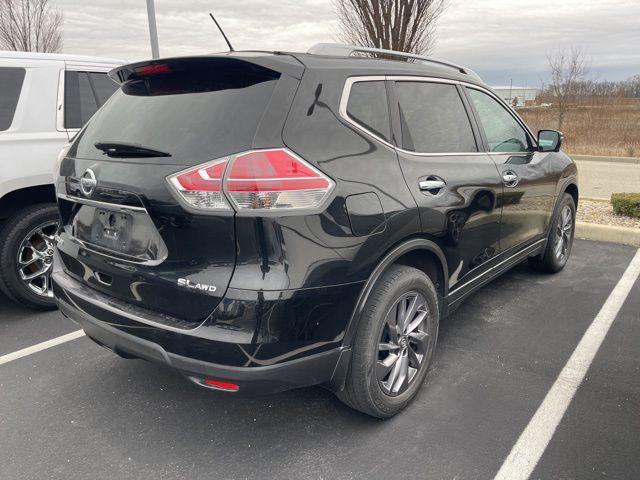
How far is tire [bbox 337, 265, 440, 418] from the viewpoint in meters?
2.38

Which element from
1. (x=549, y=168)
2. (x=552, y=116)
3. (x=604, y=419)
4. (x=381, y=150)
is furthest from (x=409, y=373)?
(x=552, y=116)

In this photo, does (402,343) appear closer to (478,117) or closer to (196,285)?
(196,285)

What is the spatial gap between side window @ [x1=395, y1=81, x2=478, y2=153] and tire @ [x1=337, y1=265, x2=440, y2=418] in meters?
0.72

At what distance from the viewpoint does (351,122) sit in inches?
93.1

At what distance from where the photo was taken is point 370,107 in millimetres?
2531

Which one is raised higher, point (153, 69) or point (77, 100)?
point (153, 69)

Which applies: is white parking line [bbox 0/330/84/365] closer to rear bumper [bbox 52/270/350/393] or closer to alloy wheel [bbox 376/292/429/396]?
rear bumper [bbox 52/270/350/393]

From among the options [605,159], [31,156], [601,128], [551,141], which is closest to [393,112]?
[551,141]

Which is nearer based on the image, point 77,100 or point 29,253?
point 29,253

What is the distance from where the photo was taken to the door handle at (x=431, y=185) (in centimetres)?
263

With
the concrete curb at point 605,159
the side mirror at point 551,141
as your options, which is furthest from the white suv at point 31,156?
the concrete curb at point 605,159

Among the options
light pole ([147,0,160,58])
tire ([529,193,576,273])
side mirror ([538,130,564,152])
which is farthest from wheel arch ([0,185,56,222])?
light pole ([147,0,160,58])

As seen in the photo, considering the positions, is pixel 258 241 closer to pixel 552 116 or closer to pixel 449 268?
pixel 449 268

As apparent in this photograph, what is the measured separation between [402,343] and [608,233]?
4.87m
